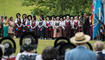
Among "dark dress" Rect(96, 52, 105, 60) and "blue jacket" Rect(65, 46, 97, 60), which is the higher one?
"blue jacket" Rect(65, 46, 97, 60)

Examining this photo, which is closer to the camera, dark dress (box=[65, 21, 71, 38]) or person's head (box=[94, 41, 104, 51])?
person's head (box=[94, 41, 104, 51])

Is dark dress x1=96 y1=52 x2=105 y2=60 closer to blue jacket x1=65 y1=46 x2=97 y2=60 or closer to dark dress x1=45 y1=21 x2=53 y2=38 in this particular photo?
blue jacket x1=65 y1=46 x2=97 y2=60

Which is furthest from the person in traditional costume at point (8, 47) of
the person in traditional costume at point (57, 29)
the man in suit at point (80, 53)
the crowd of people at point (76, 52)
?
the person in traditional costume at point (57, 29)

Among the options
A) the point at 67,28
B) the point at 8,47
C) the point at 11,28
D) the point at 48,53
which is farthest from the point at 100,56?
the point at 67,28

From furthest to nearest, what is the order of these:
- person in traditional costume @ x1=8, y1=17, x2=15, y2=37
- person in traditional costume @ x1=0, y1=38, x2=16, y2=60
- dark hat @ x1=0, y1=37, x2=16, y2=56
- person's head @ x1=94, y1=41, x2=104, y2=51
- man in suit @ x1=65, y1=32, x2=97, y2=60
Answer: person in traditional costume @ x1=8, y1=17, x2=15, y2=37 → dark hat @ x1=0, y1=37, x2=16, y2=56 → person in traditional costume @ x1=0, y1=38, x2=16, y2=60 → person's head @ x1=94, y1=41, x2=104, y2=51 → man in suit @ x1=65, y1=32, x2=97, y2=60

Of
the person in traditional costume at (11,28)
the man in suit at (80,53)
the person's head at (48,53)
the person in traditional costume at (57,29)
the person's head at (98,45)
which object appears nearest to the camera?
the person's head at (48,53)

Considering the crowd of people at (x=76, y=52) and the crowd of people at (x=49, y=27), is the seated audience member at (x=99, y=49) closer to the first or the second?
the crowd of people at (x=76, y=52)

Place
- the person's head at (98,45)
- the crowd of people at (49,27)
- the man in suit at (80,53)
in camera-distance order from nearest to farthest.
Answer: the man in suit at (80,53)
the person's head at (98,45)
the crowd of people at (49,27)

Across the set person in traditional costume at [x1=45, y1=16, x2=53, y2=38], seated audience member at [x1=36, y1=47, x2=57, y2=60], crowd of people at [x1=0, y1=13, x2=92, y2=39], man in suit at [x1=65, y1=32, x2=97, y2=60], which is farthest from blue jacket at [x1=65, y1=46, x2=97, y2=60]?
person in traditional costume at [x1=45, y1=16, x2=53, y2=38]

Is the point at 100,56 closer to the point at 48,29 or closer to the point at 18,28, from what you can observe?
the point at 48,29

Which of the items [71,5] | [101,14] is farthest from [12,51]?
[71,5]

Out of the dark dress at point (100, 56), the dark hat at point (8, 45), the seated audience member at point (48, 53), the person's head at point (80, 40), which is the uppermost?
the person's head at point (80, 40)

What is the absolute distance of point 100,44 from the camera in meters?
7.57

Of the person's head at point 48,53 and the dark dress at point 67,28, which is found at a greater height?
the person's head at point 48,53
